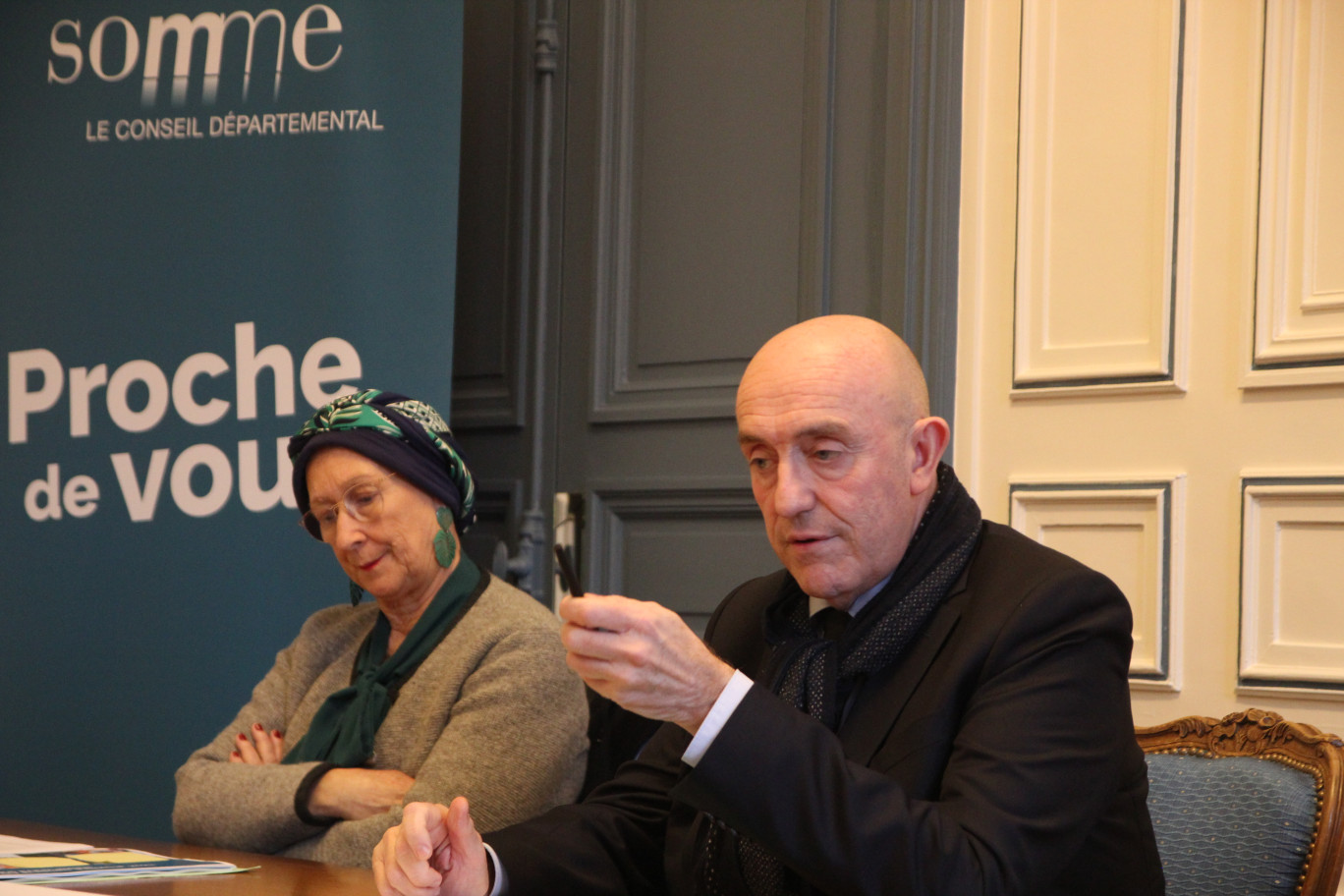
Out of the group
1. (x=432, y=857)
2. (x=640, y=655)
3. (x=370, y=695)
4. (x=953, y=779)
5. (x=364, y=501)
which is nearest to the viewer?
(x=640, y=655)

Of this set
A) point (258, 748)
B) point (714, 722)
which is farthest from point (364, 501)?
point (714, 722)

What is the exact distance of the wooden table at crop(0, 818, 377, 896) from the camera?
152 centimetres

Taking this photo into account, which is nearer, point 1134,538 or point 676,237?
point 1134,538

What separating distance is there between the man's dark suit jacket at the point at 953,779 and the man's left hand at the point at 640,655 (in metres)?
0.05

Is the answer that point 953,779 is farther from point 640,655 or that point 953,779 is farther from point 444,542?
point 444,542

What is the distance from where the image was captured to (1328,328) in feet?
7.51

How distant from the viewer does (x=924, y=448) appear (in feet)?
5.22

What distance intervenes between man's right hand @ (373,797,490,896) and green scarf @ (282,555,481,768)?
781 mm

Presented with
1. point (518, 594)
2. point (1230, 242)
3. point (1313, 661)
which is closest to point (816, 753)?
point (518, 594)

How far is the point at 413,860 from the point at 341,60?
89.8 inches

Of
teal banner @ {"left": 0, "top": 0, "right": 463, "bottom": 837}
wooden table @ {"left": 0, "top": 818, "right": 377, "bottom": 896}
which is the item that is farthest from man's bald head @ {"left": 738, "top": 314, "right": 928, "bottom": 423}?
teal banner @ {"left": 0, "top": 0, "right": 463, "bottom": 837}

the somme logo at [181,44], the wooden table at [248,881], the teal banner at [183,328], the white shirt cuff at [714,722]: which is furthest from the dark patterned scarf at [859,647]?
the somme logo at [181,44]

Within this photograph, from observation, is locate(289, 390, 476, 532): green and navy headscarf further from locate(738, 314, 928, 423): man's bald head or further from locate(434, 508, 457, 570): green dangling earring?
locate(738, 314, 928, 423): man's bald head

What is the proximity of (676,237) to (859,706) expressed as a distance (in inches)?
73.9
